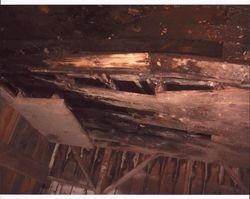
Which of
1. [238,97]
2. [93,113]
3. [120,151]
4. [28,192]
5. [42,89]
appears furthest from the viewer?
[120,151]

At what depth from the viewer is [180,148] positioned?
4414 mm

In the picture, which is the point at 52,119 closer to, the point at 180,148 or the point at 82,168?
the point at 82,168

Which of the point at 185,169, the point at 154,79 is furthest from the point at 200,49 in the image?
the point at 185,169

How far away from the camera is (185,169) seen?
5.00m

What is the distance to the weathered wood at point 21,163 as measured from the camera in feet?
13.2

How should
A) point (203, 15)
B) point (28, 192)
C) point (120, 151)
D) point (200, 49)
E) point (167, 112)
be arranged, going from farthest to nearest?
1. point (120, 151)
2. point (28, 192)
3. point (167, 112)
4. point (200, 49)
5. point (203, 15)

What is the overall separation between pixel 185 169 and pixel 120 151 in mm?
1080

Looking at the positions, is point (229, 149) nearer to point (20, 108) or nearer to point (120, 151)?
point (120, 151)

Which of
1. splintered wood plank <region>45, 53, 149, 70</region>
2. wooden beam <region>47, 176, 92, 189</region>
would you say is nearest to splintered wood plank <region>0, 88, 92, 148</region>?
wooden beam <region>47, 176, 92, 189</region>

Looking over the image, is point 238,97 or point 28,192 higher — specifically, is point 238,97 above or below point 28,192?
above

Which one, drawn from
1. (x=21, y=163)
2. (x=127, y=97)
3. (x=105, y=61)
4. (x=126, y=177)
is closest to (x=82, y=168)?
(x=126, y=177)

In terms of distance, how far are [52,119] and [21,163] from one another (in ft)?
2.82

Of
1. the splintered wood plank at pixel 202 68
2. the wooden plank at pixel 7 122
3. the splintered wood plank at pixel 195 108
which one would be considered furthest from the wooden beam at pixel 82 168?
the splintered wood plank at pixel 202 68

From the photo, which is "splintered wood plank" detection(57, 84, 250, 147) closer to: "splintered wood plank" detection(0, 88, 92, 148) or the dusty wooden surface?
"splintered wood plank" detection(0, 88, 92, 148)
